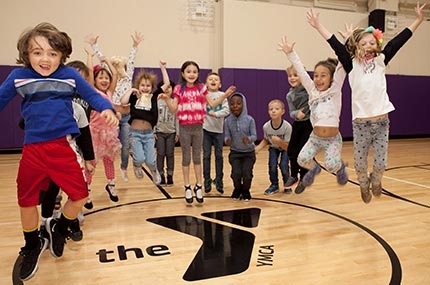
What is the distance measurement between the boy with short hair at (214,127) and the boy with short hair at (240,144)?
0.45 feet

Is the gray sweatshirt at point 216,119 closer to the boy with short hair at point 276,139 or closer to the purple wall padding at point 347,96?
the boy with short hair at point 276,139

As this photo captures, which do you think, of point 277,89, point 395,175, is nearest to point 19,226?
point 395,175

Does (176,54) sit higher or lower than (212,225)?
higher

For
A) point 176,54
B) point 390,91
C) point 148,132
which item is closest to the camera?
point 148,132

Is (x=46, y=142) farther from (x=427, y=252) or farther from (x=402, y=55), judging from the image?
(x=402, y=55)

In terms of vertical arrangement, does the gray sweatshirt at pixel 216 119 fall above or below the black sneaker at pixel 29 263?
above

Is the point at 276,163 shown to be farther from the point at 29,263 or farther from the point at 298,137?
the point at 29,263

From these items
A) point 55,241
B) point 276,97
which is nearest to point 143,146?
point 55,241

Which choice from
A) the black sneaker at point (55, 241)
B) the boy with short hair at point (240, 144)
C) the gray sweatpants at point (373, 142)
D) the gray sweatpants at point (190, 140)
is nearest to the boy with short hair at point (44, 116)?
the black sneaker at point (55, 241)

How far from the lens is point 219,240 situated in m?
3.06

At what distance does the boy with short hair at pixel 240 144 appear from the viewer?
427cm

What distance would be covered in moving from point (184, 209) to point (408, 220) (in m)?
2.06

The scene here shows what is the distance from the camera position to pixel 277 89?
31.3 feet

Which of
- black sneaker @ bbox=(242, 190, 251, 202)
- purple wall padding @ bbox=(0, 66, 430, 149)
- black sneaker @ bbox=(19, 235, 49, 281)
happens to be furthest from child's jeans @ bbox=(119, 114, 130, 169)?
purple wall padding @ bbox=(0, 66, 430, 149)
